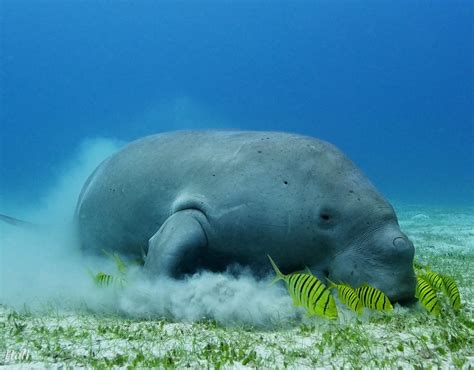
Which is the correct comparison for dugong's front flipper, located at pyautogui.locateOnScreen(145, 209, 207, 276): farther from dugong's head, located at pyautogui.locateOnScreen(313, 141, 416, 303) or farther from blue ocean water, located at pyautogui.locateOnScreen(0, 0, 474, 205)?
blue ocean water, located at pyautogui.locateOnScreen(0, 0, 474, 205)

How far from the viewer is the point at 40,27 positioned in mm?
143500

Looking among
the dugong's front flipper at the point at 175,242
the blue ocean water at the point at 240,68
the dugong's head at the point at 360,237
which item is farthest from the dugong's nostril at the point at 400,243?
the blue ocean water at the point at 240,68

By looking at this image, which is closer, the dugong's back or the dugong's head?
the dugong's head

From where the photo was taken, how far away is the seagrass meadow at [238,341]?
287 centimetres

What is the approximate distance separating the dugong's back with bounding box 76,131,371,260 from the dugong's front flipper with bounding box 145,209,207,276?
159 mm

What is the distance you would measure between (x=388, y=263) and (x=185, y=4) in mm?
169508

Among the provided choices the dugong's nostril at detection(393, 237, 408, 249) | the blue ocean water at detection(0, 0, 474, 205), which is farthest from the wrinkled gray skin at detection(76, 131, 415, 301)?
the blue ocean water at detection(0, 0, 474, 205)

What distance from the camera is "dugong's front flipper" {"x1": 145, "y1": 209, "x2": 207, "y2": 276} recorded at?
15.3 feet

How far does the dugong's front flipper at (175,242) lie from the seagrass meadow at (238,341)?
0.58m

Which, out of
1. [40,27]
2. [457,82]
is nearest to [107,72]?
[40,27]

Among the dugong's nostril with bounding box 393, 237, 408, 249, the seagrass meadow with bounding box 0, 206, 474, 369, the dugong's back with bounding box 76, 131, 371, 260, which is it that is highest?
the dugong's back with bounding box 76, 131, 371, 260

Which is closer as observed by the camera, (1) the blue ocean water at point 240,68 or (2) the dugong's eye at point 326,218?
(2) the dugong's eye at point 326,218

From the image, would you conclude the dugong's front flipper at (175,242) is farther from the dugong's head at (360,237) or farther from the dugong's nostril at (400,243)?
the dugong's nostril at (400,243)

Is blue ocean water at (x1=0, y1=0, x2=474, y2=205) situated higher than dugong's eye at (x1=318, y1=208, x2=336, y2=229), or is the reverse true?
blue ocean water at (x1=0, y1=0, x2=474, y2=205)
